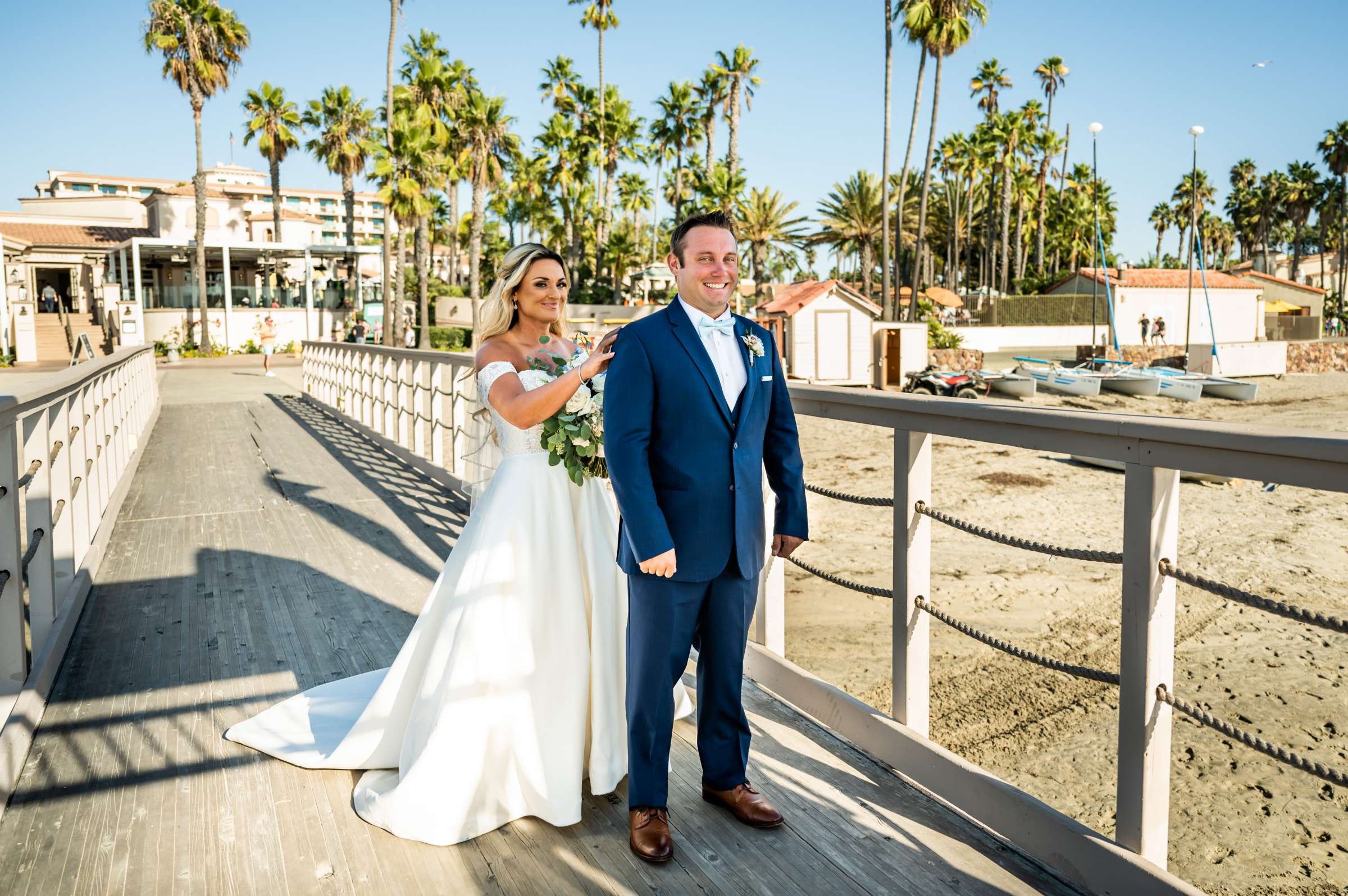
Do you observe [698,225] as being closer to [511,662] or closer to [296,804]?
[511,662]

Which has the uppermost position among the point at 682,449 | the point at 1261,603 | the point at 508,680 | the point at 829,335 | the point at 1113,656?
the point at 829,335

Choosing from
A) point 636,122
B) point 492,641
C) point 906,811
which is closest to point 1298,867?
point 906,811

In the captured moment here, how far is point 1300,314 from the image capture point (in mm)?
55531

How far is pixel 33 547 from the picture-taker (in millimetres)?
3582

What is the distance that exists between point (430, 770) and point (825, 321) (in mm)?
30616

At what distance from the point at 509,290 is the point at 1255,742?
2.44 metres

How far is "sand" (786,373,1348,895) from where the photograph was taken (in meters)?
5.18

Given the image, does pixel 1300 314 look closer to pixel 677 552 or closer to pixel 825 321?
pixel 825 321

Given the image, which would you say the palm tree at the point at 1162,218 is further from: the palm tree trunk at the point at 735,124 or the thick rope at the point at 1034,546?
the thick rope at the point at 1034,546

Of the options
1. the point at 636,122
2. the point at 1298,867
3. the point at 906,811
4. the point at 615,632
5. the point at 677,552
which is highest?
the point at 636,122

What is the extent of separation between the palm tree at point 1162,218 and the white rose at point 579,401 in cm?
10579

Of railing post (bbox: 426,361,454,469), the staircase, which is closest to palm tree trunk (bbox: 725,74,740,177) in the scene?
the staircase

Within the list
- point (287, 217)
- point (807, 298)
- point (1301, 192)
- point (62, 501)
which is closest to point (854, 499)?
point (62, 501)

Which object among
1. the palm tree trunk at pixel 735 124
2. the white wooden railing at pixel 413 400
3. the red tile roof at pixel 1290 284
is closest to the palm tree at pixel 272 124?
the palm tree trunk at pixel 735 124
